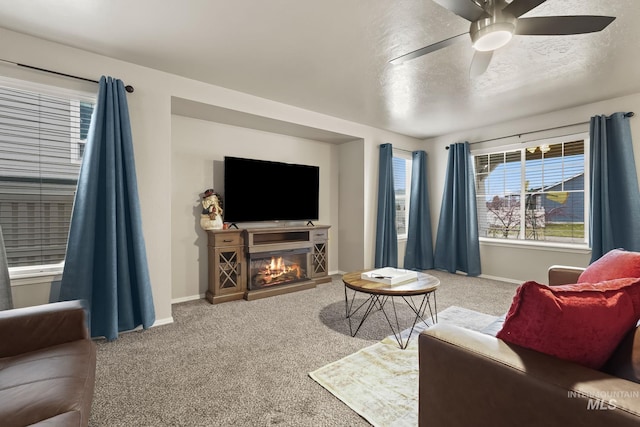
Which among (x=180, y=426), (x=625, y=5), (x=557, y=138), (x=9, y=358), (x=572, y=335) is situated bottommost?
(x=180, y=426)

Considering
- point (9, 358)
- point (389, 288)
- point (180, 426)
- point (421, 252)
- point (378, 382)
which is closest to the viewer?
point (9, 358)

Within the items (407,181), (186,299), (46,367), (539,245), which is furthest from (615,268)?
(407,181)

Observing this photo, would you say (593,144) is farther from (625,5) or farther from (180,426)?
(180,426)

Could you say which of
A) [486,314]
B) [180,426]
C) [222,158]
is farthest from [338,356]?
[222,158]

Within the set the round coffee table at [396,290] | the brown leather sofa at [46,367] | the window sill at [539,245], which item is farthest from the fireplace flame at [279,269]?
the window sill at [539,245]

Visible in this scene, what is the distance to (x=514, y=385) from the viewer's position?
93 cm

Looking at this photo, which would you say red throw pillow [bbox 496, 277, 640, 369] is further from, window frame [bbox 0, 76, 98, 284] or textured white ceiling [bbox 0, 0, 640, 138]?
window frame [bbox 0, 76, 98, 284]

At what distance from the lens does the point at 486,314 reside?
3.13 metres

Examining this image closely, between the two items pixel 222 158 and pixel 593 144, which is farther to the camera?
pixel 222 158

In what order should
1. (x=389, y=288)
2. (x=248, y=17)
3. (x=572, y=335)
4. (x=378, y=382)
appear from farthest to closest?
(x=389, y=288)
(x=248, y=17)
(x=378, y=382)
(x=572, y=335)

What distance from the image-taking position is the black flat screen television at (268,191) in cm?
373

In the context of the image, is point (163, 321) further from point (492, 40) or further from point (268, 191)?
point (492, 40)

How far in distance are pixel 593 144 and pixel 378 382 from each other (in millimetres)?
3954

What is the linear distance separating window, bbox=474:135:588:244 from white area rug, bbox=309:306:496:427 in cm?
321
